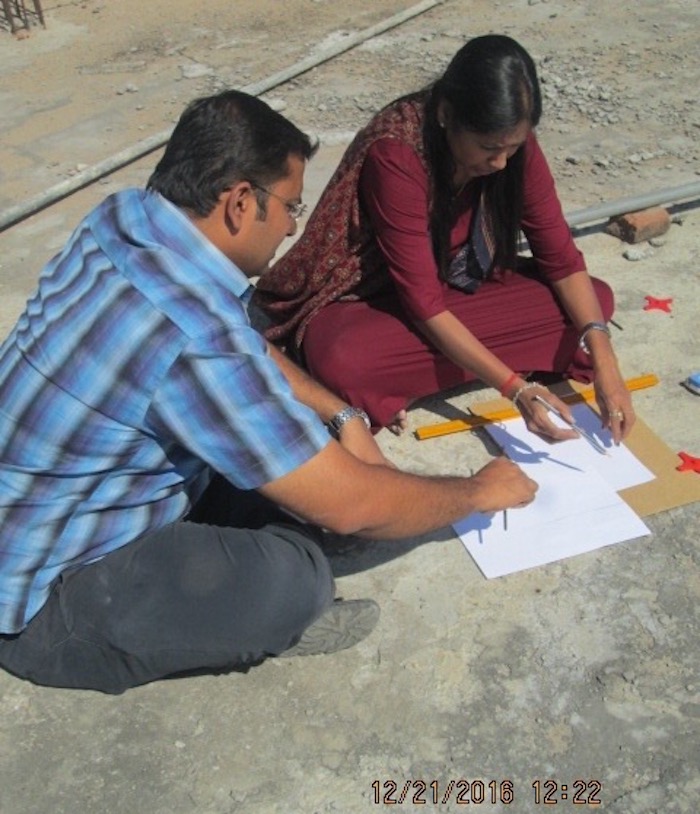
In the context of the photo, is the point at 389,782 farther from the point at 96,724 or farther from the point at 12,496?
the point at 12,496

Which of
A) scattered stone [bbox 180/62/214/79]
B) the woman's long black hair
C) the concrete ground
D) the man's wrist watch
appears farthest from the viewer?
scattered stone [bbox 180/62/214/79]

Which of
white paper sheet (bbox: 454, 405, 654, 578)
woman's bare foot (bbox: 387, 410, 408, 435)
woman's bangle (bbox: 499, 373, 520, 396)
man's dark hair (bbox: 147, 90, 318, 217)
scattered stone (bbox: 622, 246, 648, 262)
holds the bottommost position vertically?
scattered stone (bbox: 622, 246, 648, 262)

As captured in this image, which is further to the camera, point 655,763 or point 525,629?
point 525,629

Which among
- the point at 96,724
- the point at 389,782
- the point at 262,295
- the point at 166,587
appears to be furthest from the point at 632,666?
the point at 262,295

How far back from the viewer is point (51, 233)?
427cm

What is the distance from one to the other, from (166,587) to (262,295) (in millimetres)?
1479

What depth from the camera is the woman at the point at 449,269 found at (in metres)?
2.51

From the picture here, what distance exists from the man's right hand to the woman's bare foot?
0.82 metres

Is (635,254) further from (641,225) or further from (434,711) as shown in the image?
(434,711)

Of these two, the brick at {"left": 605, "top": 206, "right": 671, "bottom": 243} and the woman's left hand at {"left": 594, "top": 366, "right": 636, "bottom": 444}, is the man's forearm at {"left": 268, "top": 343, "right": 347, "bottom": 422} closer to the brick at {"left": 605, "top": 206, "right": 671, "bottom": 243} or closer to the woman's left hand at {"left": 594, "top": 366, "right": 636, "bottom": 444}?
the woman's left hand at {"left": 594, "top": 366, "right": 636, "bottom": 444}

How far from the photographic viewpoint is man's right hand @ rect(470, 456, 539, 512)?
211cm

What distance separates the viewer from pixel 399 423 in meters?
2.98

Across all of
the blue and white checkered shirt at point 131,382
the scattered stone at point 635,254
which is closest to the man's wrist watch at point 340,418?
the blue and white checkered shirt at point 131,382

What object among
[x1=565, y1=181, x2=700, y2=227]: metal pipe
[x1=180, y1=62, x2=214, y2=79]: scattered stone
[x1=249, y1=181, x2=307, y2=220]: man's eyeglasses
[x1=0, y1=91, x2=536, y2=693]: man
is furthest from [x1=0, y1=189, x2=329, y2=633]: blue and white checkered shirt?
[x1=180, y1=62, x2=214, y2=79]: scattered stone
